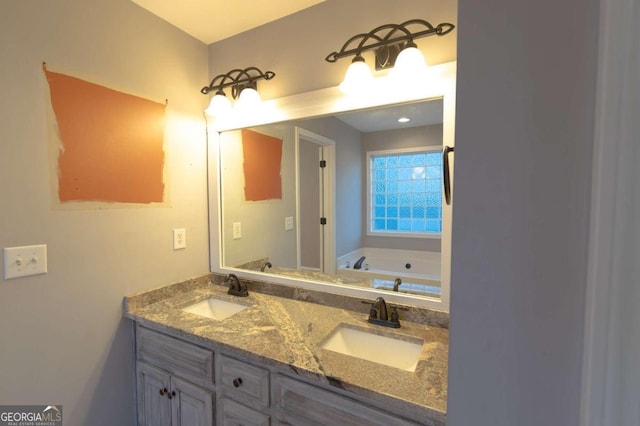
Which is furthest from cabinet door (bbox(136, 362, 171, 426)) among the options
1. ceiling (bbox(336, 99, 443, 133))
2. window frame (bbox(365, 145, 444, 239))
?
ceiling (bbox(336, 99, 443, 133))

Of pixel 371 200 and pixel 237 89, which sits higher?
pixel 237 89

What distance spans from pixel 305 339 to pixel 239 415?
1.32 ft

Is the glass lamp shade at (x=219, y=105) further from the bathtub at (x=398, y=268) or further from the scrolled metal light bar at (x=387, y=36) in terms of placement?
the bathtub at (x=398, y=268)

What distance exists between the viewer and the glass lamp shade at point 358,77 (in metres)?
1.33

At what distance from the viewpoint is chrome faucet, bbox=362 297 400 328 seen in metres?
1.30

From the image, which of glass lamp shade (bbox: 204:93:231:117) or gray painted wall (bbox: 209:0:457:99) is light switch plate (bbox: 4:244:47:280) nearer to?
glass lamp shade (bbox: 204:93:231:117)

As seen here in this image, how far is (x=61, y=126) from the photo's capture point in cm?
125

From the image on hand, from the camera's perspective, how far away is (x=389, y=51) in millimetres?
1322

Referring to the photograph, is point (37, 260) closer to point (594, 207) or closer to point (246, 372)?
point (246, 372)

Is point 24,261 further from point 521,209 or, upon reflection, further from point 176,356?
point 521,209

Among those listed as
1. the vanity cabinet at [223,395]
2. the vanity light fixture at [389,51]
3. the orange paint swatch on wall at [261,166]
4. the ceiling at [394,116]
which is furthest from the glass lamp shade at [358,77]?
the vanity cabinet at [223,395]

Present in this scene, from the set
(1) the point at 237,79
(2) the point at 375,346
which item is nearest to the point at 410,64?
(1) the point at 237,79

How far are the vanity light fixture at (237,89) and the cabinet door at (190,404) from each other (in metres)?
1.51

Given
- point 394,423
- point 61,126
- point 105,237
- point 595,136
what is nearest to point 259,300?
point 105,237
